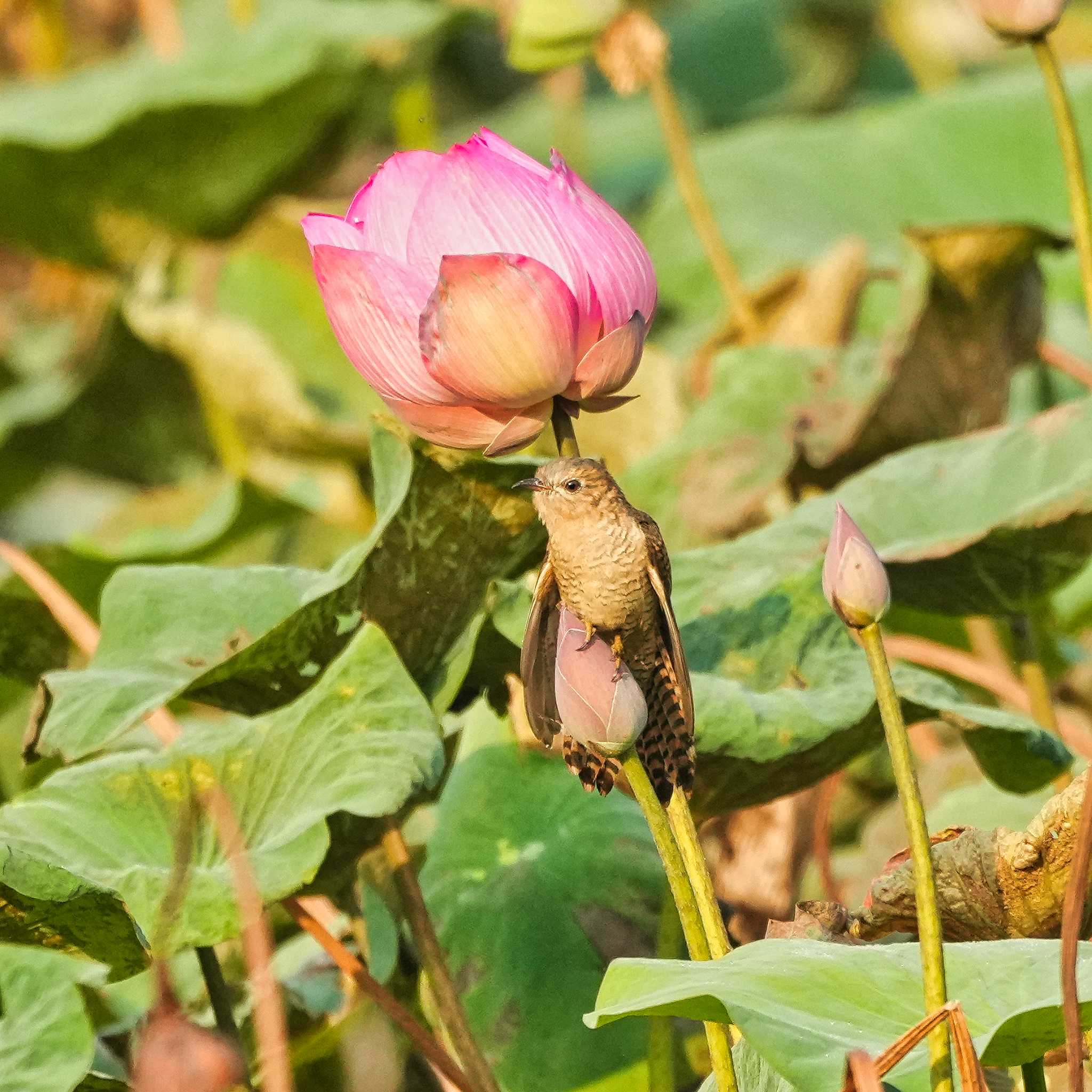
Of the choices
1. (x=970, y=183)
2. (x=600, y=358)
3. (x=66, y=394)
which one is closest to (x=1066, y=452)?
(x=600, y=358)

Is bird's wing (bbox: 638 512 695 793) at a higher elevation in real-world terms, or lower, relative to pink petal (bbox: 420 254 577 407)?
lower

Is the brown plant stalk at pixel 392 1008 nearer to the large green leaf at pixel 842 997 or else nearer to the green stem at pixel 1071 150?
the large green leaf at pixel 842 997

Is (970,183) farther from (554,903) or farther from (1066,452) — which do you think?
(554,903)

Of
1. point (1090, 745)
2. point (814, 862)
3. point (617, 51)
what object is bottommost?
point (814, 862)

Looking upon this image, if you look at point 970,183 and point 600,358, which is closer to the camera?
point 600,358

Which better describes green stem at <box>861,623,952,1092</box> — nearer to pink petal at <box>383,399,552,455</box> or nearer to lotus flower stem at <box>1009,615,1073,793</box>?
pink petal at <box>383,399,552,455</box>

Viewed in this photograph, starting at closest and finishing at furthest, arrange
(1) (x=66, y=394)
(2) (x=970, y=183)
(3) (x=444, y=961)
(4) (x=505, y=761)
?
1. (3) (x=444, y=961)
2. (4) (x=505, y=761)
3. (2) (x=970, y=183)
4. (1) (x=66, y=394)

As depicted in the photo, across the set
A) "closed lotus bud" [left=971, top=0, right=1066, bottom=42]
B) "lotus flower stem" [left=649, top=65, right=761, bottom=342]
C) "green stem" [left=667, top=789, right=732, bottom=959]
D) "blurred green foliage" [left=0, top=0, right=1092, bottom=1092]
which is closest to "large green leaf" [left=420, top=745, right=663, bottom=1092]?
"blurred green foliage" [left=0, top=0, right=1092, bottom=1092]

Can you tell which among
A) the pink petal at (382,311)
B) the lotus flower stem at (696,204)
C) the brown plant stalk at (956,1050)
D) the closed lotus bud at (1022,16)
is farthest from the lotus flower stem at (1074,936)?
the lotus flower stem at (696,204)
